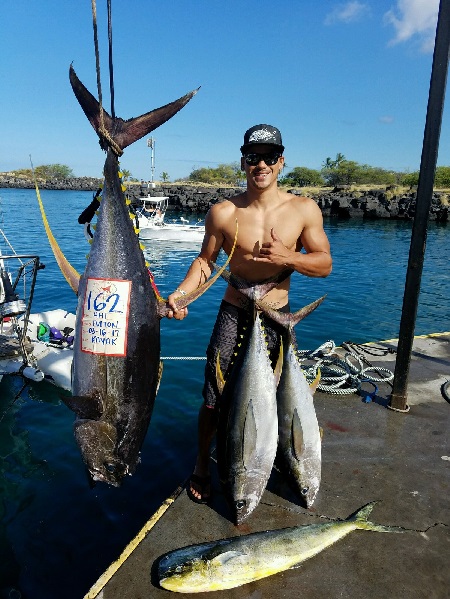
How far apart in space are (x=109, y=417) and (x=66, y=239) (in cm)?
2571

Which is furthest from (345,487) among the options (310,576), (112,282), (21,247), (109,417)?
(21,247)

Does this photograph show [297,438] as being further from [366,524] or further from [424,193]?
[424,193]

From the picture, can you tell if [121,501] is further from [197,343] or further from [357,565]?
[197,343]

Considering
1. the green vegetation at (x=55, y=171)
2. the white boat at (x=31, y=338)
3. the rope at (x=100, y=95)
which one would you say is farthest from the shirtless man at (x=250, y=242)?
the green vegetation at (x=55, y=171)

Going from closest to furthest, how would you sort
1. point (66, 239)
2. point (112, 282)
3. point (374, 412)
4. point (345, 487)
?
point (112, 282) < point (345, 487) < point (374, 412) < point (66, 239)

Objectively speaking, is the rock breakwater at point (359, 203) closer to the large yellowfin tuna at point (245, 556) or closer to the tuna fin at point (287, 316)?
the tuna fin at point (287, 316)

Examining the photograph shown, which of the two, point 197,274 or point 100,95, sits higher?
point 100,95

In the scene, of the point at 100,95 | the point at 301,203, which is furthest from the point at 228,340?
the point at 100,95

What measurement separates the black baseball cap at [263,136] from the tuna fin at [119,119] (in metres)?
0.68

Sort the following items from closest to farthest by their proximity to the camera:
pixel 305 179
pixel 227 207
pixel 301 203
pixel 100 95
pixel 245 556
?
pixel 100 95, pixel 245 556, pixel 301 203, pixel 227 207, pixel 305 179

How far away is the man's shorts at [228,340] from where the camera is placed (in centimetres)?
303

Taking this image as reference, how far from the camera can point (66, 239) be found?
25.9 metres

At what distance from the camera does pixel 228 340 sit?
3094 millimetres

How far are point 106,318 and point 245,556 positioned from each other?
151cm
